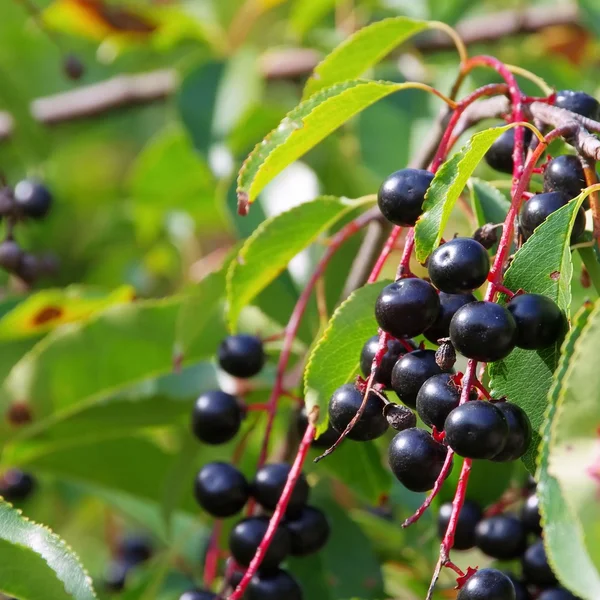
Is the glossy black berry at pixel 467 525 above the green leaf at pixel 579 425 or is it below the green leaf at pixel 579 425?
below

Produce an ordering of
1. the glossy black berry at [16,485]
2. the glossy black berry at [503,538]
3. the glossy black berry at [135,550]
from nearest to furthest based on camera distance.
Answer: the glossy black berry at [503,538] → the glossy black berry at [16,485] → the glossy black berry at [135,550]

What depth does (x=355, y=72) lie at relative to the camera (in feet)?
4.16

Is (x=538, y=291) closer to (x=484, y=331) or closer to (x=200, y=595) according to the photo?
(x=484, y=331)

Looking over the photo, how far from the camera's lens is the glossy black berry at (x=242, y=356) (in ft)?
4.14

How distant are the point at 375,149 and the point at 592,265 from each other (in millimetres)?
1046

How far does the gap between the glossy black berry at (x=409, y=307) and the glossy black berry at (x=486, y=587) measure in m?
0.22

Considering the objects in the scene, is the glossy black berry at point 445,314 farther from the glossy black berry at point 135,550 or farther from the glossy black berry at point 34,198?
the glossy black berry at point 135,550

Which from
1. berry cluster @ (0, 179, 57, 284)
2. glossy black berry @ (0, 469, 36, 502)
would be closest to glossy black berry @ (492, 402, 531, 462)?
berry cluster @ (0, 179, 57, 284)

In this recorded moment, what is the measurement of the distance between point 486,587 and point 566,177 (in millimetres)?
403

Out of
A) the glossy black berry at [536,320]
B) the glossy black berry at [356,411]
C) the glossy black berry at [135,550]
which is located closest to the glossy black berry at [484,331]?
the glossy black berry at [536,320]

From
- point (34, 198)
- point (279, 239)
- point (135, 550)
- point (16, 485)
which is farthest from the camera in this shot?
point (135, 550)

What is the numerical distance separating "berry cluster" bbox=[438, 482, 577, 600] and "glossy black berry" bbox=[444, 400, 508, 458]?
0.46 meters

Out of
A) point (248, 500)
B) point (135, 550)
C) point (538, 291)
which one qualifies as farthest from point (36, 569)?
point (135, 550)

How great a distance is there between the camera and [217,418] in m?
1.21
